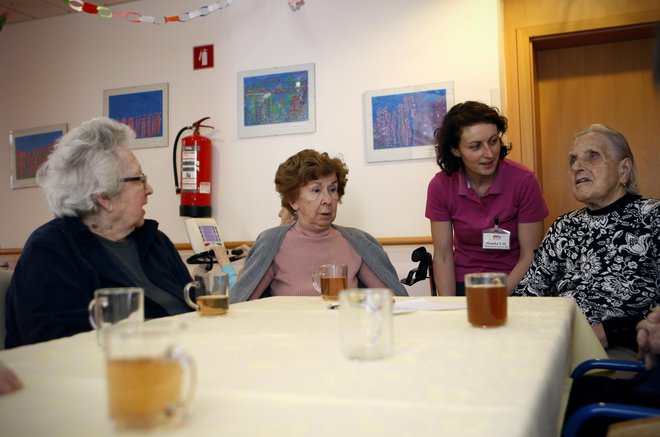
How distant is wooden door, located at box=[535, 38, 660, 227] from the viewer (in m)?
3.51

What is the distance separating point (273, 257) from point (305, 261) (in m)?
0.13

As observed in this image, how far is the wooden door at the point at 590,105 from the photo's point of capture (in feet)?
11.5

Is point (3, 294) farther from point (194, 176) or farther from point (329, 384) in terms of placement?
point (194, 176)

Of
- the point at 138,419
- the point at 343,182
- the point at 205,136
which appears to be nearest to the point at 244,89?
the point at 205,136

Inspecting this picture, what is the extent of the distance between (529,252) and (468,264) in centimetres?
29

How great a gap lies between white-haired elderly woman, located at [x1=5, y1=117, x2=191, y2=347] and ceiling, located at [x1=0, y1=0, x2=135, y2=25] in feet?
9.44

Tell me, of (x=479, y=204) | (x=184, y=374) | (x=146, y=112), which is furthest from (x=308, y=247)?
(x=146, y=112)

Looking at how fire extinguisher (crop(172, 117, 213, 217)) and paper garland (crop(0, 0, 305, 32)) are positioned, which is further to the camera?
fire extinguisher (crop(172, 117, 213, 217))

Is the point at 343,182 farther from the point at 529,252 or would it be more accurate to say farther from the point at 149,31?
the point at 149,31

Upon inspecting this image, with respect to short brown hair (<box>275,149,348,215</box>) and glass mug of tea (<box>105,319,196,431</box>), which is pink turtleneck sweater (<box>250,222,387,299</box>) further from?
glass mug of tea (<box>105,319,196,431</box>)

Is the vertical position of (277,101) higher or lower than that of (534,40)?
lower

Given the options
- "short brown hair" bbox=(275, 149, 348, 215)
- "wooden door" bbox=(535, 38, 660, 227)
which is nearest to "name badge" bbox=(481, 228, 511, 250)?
"short brown hair" bbox=(275, 149, 348, 215)

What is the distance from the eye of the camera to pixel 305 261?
2400mm

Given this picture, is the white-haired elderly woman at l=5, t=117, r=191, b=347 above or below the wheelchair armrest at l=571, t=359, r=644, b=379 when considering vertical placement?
above
